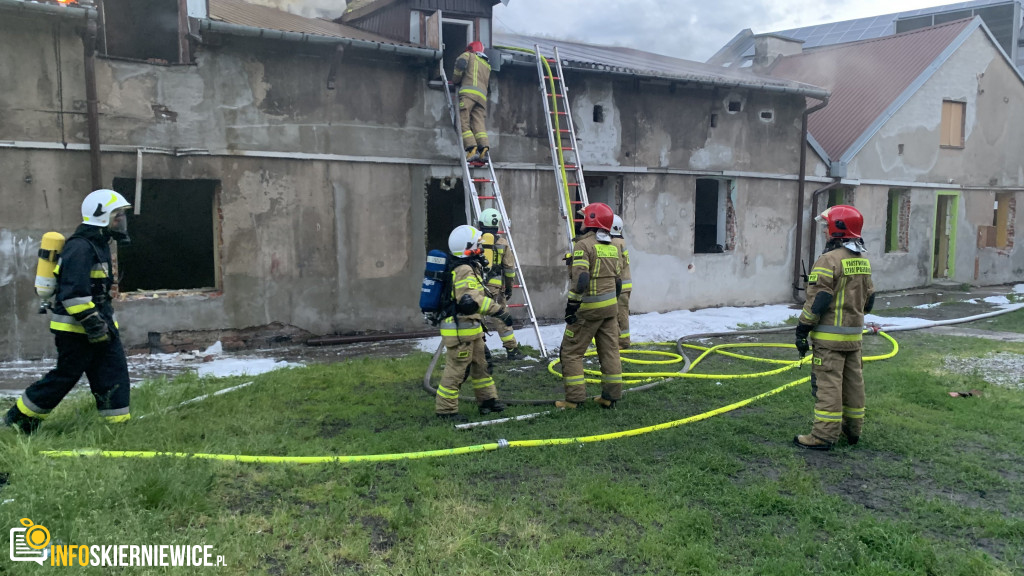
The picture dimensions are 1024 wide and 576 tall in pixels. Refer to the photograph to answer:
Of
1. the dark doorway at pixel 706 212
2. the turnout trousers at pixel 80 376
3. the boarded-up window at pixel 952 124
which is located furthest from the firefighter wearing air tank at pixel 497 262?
the boarded-up window at pixel 952 124

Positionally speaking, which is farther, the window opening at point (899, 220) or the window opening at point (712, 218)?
the window opening at point (899, 220)

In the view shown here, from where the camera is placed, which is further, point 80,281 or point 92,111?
point 92,111

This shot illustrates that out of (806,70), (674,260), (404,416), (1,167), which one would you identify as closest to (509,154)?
(674,260)

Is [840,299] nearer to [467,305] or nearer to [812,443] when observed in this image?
[812,443]

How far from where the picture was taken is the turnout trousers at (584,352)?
594 centimetres

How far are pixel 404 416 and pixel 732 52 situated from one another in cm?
2215

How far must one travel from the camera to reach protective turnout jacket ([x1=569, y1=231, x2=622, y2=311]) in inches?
233

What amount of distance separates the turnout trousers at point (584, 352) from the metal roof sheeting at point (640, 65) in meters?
5.45

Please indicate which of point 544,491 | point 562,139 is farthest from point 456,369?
point 562,139

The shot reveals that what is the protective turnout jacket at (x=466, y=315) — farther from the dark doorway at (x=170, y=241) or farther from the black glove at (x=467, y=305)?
the dark doorway at (x=170, y=241)

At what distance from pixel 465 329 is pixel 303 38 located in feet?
16.2

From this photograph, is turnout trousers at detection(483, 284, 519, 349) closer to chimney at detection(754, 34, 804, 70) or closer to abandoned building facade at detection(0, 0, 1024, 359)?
abandoned building facade at detection(0, 0, 1024, 359)

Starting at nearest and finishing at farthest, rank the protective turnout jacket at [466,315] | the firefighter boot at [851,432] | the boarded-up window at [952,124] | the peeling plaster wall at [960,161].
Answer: the firefighter boot at [851,432] < the protective turnout jacket at [466,315] < the peeling plaster wall at [960,161] < the boarded-up window at [952,124]

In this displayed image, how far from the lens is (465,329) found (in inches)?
218
